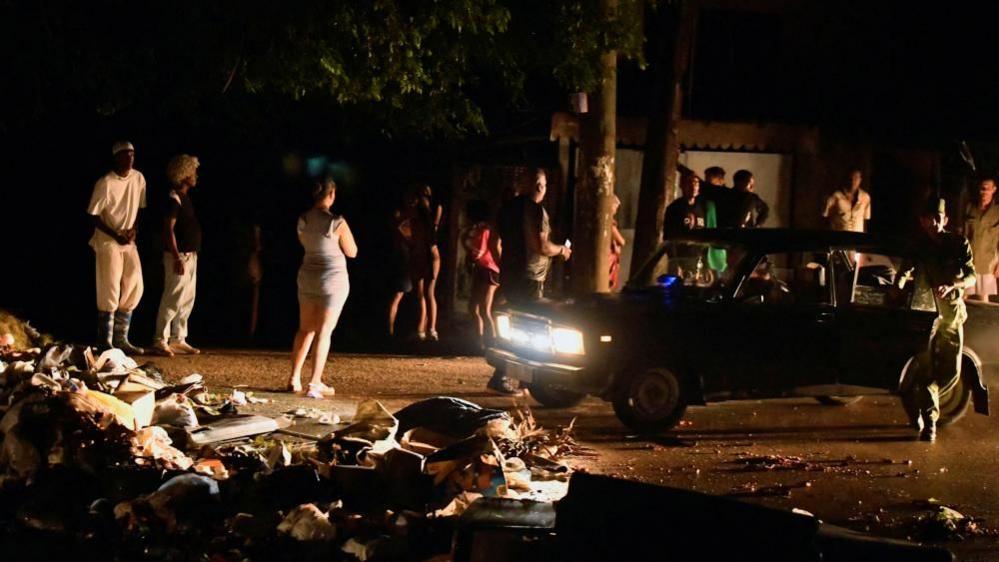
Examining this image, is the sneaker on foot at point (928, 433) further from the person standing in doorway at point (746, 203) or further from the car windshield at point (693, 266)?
the person standing in doorway at point (746, 203)

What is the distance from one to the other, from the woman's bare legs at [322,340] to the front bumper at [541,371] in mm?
1393

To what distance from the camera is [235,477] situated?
23.5 feet

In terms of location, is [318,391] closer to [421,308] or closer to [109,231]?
[109,231]

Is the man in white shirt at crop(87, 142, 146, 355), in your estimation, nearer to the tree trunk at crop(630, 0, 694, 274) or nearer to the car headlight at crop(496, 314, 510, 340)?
the car headlight at crop(496, 314, 510, 340)

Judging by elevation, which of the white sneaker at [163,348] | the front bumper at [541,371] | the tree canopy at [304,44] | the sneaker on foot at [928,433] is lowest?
the sneaker on foot at [928,433]

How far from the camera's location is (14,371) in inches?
368

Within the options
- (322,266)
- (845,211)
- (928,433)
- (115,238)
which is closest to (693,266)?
(928,433)

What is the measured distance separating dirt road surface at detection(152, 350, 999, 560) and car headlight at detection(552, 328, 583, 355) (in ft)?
2.22

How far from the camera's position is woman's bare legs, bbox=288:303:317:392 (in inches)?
432

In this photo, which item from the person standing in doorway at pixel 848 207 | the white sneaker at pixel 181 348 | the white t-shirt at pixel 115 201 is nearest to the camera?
the white t-shirt at pixel 115 201

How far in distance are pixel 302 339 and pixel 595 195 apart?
12.7 feet

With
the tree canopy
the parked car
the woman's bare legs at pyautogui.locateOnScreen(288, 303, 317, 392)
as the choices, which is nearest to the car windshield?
the parked car

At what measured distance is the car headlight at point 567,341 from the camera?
33.6 feet

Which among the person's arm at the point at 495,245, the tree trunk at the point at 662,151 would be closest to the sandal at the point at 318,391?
the person's arm at the point at 495,245
